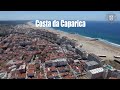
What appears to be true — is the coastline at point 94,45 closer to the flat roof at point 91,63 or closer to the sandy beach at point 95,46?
the sandy beach at point 95,46

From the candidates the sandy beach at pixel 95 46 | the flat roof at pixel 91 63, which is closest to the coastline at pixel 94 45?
the sandy beach at pixel 95 46

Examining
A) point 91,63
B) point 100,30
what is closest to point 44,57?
point 91,63

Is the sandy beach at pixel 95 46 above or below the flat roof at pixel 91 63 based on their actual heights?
above

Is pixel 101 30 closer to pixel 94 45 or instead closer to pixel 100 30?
pixel 100 30

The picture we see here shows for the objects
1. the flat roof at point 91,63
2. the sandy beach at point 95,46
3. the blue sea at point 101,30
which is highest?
the blue sea at point 101,30

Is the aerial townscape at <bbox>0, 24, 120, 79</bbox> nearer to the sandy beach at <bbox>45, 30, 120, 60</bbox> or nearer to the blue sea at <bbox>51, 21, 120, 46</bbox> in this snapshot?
the sandy beach at <bbox>45, 30, 120, 60</bbox>
